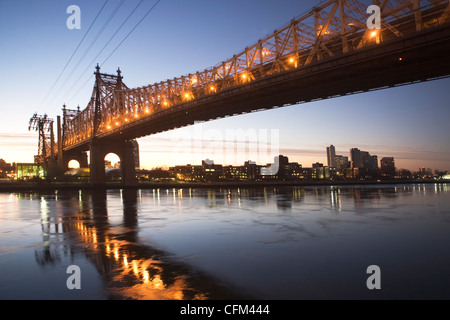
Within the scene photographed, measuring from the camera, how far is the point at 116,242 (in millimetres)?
13367

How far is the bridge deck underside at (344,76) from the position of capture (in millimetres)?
27509

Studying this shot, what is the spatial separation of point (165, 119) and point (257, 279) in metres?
55.8

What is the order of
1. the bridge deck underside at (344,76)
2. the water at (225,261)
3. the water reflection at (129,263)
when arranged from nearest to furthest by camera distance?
the water reflection at (129,263) → the water at (225,261) → the bridge deck underside at (344,76)

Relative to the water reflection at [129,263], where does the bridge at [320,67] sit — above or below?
above

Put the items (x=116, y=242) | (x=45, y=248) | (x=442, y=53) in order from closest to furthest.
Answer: (x=45, y=248), (x=116, y=242), (x=442, y=53)

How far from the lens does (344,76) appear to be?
113 ft

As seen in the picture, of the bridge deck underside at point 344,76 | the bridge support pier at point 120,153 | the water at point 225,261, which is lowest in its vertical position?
the water at point 225,261

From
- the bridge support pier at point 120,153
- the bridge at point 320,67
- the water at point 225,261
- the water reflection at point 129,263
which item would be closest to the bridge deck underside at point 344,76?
the bridge at point 320,67

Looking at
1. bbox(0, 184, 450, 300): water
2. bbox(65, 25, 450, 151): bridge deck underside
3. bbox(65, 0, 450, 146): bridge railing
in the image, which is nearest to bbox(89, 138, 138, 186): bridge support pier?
bbox(65, 0, 450, 146): bridge railing

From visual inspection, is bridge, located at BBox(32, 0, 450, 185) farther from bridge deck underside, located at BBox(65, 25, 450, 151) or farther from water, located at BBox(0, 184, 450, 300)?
water, located at BBox(0, 184, 450, 300)

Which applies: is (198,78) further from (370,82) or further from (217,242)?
(217,242)

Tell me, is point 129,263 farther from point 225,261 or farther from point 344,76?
point 344,76

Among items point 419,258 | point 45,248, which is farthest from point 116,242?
point 419,258

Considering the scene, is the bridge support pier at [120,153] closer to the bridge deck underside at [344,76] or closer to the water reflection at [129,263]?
the bridge deck underside at [344,76]
